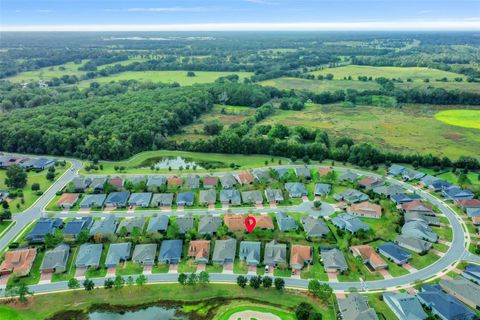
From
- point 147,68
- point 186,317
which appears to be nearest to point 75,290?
Answer: point 186,317

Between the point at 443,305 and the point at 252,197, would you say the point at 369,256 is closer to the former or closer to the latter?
the point at 443,305

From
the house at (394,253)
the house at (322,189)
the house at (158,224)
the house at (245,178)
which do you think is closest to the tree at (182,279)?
the house at (158,224)

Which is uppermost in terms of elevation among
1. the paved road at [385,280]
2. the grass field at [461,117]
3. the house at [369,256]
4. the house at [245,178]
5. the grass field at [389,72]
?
the grass field at [389,72]


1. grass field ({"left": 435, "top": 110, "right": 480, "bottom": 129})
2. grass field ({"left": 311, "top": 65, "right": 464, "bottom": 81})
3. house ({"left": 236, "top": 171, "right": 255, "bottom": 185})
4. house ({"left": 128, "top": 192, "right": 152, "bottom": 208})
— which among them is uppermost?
grass field ({"left": 311, "top": 65, "right": 464, "bottom": 81})

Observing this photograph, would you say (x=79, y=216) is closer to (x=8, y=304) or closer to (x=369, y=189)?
(x=8, y=304)

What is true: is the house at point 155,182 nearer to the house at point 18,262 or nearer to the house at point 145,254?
the house at point 145,254

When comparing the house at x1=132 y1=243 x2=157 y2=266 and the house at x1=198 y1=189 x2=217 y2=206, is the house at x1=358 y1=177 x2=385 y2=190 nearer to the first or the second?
the house at x1=198 y1=189 x2=217 y2=206

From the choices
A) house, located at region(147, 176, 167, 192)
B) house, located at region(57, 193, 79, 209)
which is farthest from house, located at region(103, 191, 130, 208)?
house, located at region(57, 193, 79, 209)
